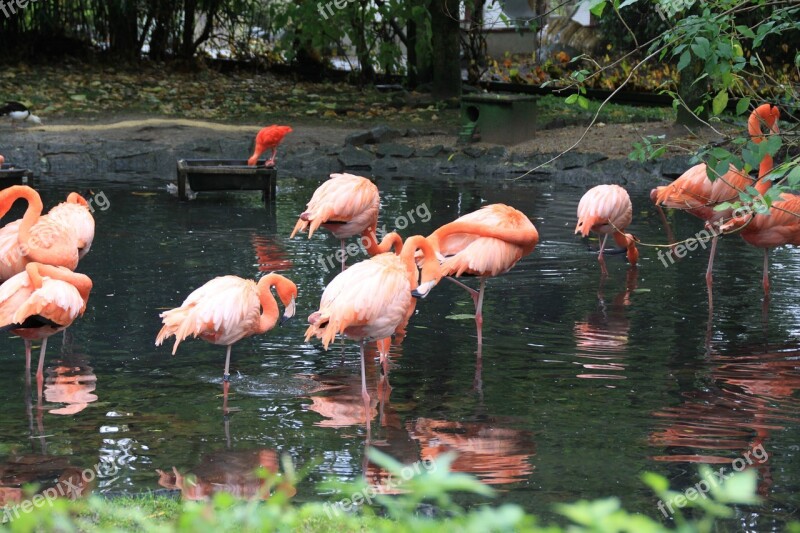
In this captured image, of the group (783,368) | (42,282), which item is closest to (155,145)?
(42,282)

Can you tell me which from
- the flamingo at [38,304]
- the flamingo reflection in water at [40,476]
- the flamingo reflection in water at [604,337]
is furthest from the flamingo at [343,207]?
the flamingo reflection in water at [40,476]

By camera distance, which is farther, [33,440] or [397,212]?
[397,212]

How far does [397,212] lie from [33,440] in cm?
671

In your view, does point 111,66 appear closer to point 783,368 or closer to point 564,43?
point 564,43

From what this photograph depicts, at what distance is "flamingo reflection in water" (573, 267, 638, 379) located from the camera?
5895mm

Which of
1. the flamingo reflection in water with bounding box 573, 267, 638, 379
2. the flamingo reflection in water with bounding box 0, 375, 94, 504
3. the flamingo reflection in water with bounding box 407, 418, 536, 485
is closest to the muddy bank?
the flamingo reflection in water with bounding box 573, 267, 638, 379

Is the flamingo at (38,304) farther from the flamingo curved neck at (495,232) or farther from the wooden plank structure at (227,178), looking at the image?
the wooden plank structure at (227,178)

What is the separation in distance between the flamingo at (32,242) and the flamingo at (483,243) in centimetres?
232

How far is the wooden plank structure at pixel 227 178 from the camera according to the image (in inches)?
448

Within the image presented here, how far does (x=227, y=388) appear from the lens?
533 cm

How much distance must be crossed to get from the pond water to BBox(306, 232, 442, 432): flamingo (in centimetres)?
41

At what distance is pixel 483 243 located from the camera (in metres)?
6.37

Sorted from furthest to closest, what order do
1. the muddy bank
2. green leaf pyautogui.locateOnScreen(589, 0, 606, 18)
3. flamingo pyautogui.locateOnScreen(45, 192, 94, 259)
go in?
1. the muddy bank
2. flamingo pyautogui.locateOnScreen(45, 192, 94, 259)
3. green leaf pyautogui.locateOnScreen(589, 0, 606, 18)

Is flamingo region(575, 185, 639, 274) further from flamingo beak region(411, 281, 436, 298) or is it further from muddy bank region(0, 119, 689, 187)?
muddy bank region(0, 119, 689, 187)
